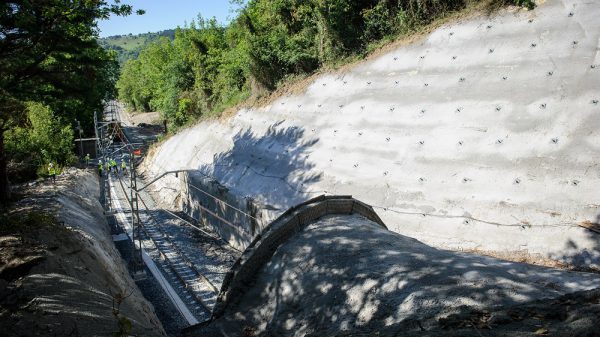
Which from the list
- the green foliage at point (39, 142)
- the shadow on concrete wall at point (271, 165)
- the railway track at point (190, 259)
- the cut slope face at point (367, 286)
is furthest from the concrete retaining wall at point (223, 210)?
the green foliage at point (39, 142)

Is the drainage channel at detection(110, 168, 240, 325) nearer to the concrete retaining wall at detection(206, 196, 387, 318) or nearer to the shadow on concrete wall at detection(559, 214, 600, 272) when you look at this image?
the concrete retaining wall at detection(206, 196, 387, 318)

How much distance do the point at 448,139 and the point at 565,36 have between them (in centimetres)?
372

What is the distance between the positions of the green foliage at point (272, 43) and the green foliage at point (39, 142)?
28.4 feet

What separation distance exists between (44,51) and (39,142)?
37.6 ft

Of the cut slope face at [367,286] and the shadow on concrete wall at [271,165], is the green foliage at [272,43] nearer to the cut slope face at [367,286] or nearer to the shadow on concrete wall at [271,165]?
the shadow on concrete wall at [271,165]

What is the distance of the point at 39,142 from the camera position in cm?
2023

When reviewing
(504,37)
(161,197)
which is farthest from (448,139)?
(161,197)

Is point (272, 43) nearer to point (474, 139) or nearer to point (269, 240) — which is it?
point (474, 139)

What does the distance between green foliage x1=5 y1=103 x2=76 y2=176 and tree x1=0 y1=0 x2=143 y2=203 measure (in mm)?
7712

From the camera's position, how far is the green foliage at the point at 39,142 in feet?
63.5

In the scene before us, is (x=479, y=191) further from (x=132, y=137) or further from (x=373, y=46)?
(x=132, y=137)

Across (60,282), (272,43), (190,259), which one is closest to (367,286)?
(60,282)

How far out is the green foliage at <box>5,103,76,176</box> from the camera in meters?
19.4

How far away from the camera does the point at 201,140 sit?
24609 mm
